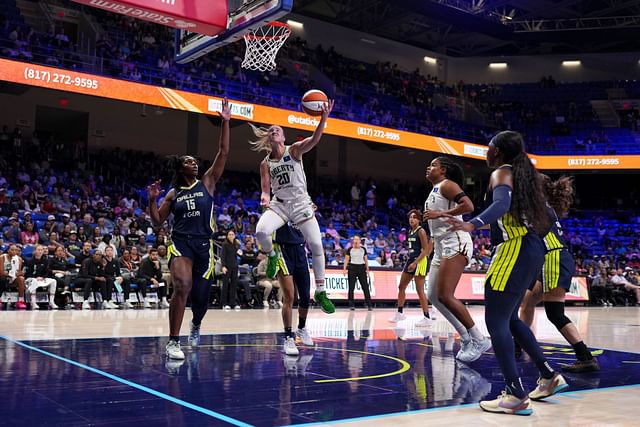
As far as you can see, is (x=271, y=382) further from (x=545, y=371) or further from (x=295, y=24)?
(x=295, y=24)

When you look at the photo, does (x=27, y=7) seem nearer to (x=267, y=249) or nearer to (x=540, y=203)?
(x=267, y=249)

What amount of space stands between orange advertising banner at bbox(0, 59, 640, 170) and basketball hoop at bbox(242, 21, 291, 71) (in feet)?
8.24

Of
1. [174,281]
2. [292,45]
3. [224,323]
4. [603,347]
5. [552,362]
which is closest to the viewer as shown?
[174,281]

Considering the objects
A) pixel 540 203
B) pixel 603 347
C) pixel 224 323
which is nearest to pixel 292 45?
pixel 224 323

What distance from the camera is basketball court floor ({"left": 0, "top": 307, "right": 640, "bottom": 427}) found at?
3777 mm

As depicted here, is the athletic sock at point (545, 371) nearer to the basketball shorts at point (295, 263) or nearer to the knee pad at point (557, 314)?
the knee pad at point (557, 314)

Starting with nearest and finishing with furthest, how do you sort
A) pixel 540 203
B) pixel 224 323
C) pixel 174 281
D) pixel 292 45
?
pixel 540 203 → pixel 174 281 → pixel 224 323 → pixel 292 45

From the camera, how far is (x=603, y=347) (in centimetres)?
802

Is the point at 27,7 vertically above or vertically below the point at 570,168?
above

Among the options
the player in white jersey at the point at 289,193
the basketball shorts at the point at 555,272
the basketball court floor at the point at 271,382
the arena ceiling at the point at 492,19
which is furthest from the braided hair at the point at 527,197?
the arena ceiling at the point at 492,19

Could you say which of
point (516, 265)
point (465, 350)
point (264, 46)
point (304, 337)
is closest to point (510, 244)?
point (516, 265)

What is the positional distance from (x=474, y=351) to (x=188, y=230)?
2.97m

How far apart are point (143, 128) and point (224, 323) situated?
653 inches

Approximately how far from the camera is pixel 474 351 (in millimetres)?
6297
